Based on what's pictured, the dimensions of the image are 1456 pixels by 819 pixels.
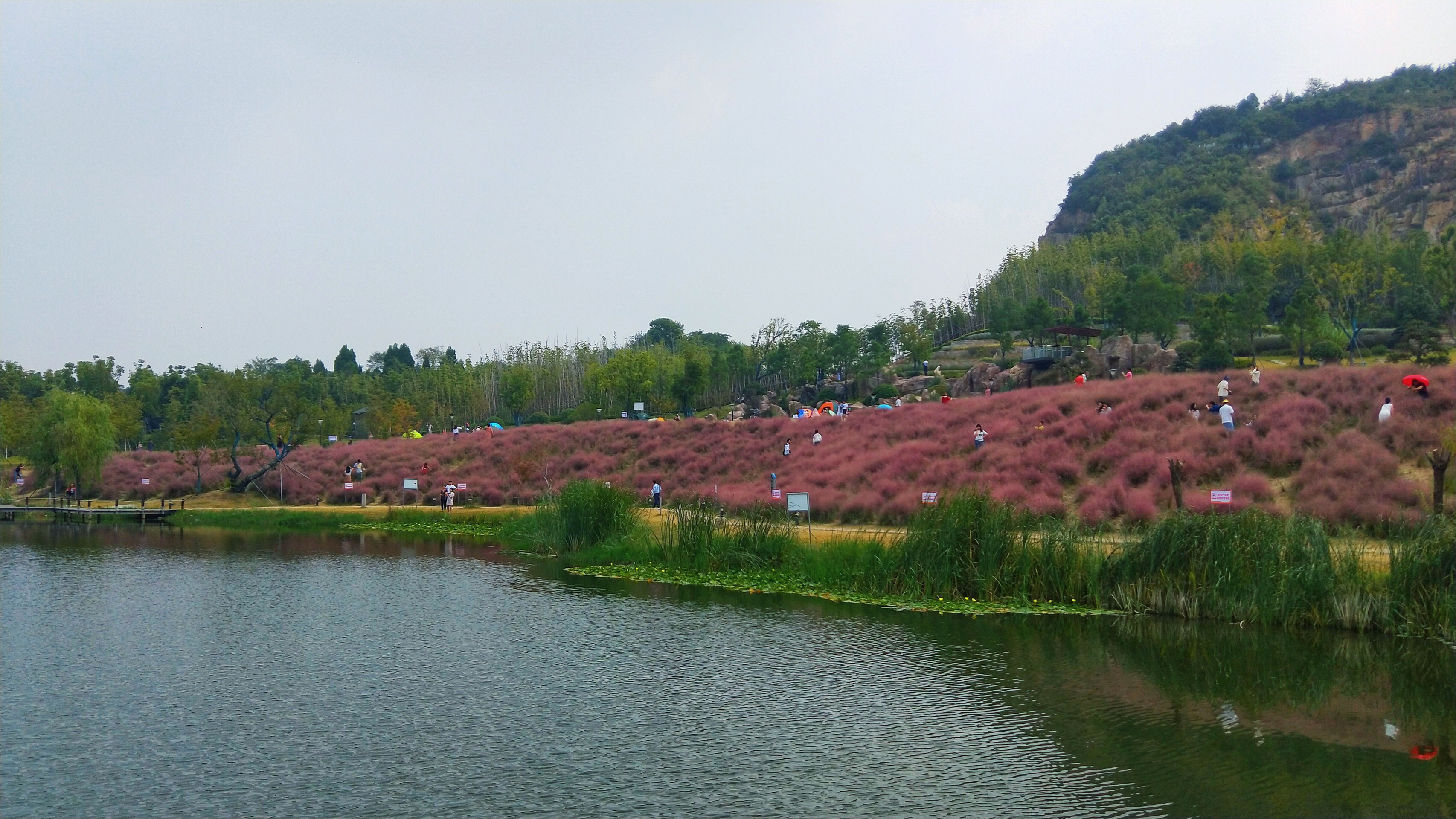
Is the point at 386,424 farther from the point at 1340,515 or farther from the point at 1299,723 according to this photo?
the point at 1299,723

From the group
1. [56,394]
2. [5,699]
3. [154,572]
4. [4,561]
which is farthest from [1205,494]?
[56,394]

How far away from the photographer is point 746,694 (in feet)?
58.9

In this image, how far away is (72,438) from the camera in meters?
62.0

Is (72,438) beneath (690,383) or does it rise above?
beneath

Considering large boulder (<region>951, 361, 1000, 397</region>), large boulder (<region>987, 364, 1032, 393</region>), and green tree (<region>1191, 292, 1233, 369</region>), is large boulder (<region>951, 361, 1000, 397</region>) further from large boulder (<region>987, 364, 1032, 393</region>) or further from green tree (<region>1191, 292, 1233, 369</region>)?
green tree (<region>1191, 292, 1233, 369</region>)

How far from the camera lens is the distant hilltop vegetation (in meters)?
155

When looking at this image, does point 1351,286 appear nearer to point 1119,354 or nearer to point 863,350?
point 1119,354

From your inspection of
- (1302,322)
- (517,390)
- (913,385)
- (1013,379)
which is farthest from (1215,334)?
(517,390)

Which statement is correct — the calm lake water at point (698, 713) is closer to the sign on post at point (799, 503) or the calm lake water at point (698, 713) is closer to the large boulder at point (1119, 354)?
the sign on post at point (799, 503)

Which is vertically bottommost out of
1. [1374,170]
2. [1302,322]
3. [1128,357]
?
[1128,357]

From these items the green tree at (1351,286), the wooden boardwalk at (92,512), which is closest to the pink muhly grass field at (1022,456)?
the wooden boardwalk at (92,512)

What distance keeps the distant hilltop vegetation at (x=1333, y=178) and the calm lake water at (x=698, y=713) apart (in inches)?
4989

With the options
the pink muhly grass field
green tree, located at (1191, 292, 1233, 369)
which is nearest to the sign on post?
the pink muhly grass field

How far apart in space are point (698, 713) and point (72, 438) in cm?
5930
